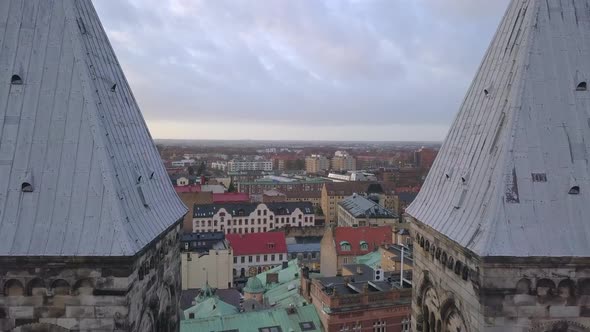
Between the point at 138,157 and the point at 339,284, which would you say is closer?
the point at 138,157

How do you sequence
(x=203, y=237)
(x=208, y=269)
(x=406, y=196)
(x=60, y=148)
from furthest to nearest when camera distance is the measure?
(x=406, y=196)
(x=203, y=237)
(x=208, y=269)
(x=60, y=148)

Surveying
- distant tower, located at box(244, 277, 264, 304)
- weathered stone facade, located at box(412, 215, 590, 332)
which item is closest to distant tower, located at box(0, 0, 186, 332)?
weathered stone facade, located at box(412, 215, 590, 332)

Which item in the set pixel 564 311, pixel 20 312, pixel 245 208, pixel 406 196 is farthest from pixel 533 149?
pixel 406 196

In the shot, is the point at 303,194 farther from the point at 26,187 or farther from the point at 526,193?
the point at 26,187

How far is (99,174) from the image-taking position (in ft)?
41.9

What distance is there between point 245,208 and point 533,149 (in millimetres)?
100060

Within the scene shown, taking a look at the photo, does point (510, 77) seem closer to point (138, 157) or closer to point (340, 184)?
point (138, 157)

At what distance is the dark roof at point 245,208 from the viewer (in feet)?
350

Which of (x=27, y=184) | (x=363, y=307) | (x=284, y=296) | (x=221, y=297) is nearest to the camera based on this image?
(x=27, y=184)

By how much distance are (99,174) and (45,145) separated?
1.57 m

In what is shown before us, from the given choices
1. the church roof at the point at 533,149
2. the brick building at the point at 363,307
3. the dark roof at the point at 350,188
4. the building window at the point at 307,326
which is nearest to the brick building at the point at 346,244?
the brick building at the point at 363,307

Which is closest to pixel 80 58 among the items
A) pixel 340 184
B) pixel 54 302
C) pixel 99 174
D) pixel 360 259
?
pixel 99 174

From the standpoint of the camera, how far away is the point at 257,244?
8831 centimetres

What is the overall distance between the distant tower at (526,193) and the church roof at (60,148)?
28.1ft
